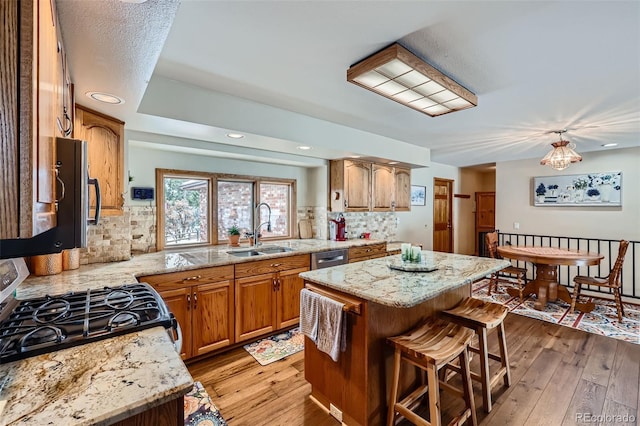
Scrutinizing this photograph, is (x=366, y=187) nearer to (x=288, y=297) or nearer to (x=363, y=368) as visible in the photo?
(x=288, y=297)

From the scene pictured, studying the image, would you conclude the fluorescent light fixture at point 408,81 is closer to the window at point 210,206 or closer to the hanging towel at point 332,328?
the hanging towel at point 332,328

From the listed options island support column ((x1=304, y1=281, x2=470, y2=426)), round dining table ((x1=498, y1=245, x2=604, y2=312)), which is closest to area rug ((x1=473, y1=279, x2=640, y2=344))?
round dining table ((x1=498, y1=245, x2=604, y2=312))

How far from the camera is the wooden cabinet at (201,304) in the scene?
7.76ft

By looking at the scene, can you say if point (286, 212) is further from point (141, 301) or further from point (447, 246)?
point (447, 246)

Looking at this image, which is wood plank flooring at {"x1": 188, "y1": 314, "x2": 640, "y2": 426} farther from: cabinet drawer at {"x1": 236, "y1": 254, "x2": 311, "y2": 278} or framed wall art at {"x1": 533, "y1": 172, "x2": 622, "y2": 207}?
framed wall art at {"x1": 533, "y1": 172, "x2": 622, "y2": 207}

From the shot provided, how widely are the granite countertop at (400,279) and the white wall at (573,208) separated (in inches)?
155

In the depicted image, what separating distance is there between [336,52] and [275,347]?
2.61 metres

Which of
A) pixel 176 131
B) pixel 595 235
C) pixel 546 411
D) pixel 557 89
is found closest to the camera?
pixel 546 411

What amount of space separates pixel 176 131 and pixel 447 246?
238 inches

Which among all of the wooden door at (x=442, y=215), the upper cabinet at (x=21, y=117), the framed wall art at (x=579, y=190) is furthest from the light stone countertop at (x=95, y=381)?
the framed wall art at (x=579, y=190)

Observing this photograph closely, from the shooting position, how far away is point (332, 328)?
1790mm

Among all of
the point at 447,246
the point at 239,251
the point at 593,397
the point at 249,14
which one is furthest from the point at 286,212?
the point at 447,246

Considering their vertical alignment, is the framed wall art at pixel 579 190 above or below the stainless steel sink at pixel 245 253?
above

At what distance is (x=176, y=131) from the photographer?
2.62 m
